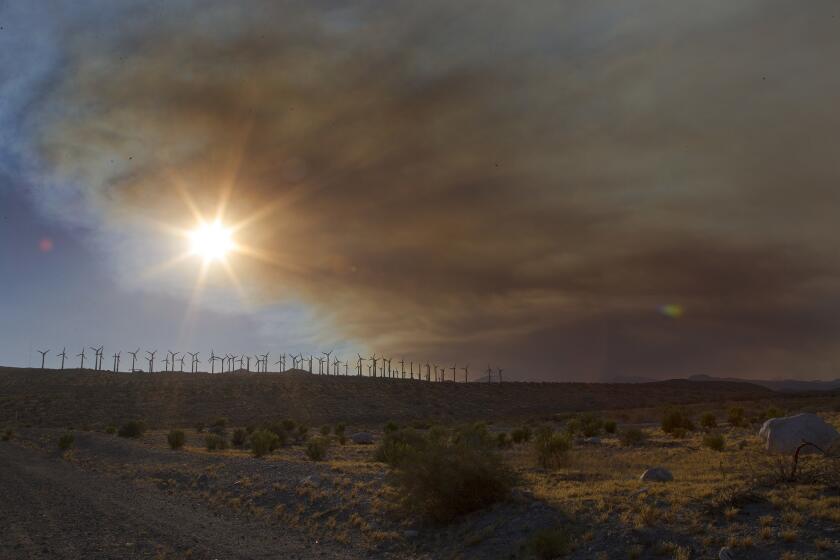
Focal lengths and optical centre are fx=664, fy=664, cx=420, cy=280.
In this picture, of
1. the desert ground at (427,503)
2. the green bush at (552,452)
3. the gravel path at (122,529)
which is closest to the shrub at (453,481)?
the desert ground at (427,503)

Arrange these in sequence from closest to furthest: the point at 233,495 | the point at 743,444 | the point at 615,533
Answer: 1. the point at 615,533
2. the point at 233,495
3. the point at 743,444

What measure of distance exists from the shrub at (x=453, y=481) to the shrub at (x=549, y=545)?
15.4 ft

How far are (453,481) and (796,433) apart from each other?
21063 mm

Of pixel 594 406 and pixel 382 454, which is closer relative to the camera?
pixel 382 454

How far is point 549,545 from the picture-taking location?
1669cm

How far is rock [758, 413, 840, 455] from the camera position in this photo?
3222 cm

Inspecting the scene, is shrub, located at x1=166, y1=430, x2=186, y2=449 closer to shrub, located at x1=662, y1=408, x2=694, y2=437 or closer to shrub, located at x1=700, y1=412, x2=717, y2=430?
shrub, located at x1=662, y1=408, x2=694, y2=437

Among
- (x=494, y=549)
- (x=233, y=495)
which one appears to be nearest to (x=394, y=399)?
(x=233, y=495)

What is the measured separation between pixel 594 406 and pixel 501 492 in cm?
13038

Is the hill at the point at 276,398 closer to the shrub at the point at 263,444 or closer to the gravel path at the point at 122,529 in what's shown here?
the shrub at the point at 263,444

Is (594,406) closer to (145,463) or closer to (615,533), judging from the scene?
(145,463)

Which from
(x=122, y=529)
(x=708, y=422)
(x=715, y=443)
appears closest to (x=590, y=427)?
(x=708, y=422)

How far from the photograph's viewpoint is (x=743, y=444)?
1522 inches

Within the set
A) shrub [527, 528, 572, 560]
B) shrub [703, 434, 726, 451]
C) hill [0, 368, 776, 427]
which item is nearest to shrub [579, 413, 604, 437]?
shrub [703, 434, 726, 451]
